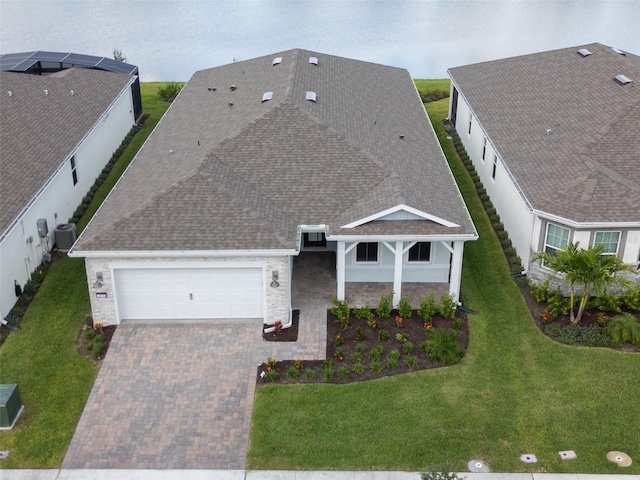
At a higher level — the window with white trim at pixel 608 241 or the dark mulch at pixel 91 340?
the window with white trim at pixel 608 241

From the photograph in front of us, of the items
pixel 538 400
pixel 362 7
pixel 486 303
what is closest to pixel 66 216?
pixel 486 303

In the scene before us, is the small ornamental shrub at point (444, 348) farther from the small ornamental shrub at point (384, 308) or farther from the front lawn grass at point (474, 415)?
the small ornamental shrub at point (384, 308)

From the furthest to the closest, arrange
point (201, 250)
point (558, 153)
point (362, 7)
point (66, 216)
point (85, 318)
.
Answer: point (362, 7) → point (66, 216) → point (558, 153) → point (85, 318) → point (201, 250)

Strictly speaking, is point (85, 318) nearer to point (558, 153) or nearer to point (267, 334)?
point (267, 334)

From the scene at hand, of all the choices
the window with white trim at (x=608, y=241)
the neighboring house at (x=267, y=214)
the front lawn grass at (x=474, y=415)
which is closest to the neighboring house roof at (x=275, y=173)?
the neighboring house at (x=267, y=214)

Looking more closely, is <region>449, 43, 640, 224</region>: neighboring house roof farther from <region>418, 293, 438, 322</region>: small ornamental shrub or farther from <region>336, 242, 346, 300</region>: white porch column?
<region>336, 242, 346, 300</region>: white porch column

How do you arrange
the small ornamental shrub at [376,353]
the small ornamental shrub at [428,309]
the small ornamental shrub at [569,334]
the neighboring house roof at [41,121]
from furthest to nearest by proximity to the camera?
the neighboring house roof at [41,121]
the small ornamental shrub at [428,309]
the small ornamental shrub at [569,334]
the small ornamental shrub at [376,353]

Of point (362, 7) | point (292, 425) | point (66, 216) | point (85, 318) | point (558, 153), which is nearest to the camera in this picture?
point (292, 425)
